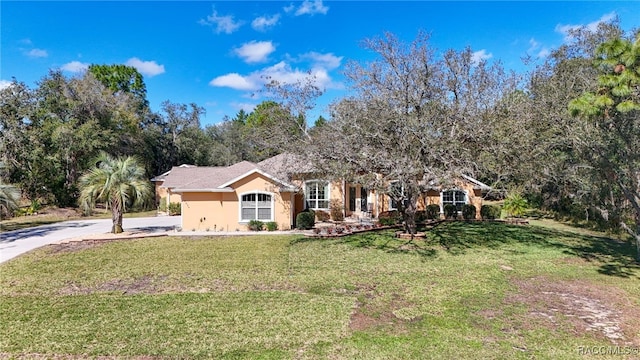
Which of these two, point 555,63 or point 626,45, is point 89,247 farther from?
point 555,63

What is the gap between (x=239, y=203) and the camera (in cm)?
1905

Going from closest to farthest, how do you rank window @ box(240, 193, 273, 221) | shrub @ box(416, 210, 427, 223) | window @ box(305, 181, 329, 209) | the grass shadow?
1. the grass shadow
2. window @ box(240, 193, 273, 221)
3. shrub @ box(416, 210, 427, 223)
4. window @ box(305, 181, 329, 209)

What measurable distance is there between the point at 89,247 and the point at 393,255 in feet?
42.4

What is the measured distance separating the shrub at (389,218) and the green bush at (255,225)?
23.7 ft

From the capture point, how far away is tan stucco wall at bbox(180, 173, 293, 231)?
18.9m

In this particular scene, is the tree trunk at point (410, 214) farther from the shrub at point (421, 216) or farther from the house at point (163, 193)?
the house at point (163, 193)

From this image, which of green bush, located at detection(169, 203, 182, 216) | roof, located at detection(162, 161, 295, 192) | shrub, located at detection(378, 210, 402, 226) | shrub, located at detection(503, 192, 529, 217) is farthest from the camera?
green bush, located at detection(169, 203, 182, 216)

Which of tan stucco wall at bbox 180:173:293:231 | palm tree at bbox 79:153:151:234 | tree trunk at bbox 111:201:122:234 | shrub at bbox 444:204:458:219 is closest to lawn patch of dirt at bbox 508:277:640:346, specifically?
tan stucco wall at bbox 180:173:293:231

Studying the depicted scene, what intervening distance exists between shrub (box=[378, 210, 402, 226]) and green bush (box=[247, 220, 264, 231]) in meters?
7.23

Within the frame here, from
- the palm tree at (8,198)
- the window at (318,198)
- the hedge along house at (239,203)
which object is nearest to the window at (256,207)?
the hedge along house at (239,203)

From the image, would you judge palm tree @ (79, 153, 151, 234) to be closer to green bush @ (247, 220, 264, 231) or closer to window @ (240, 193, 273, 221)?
window @ (240, 193, 273, 221)

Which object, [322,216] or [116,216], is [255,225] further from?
[116,216]

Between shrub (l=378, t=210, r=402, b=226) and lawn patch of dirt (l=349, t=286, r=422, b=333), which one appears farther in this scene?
shrub (l=378, t=210, r=402, b=226)

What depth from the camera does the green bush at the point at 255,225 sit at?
1877cm
